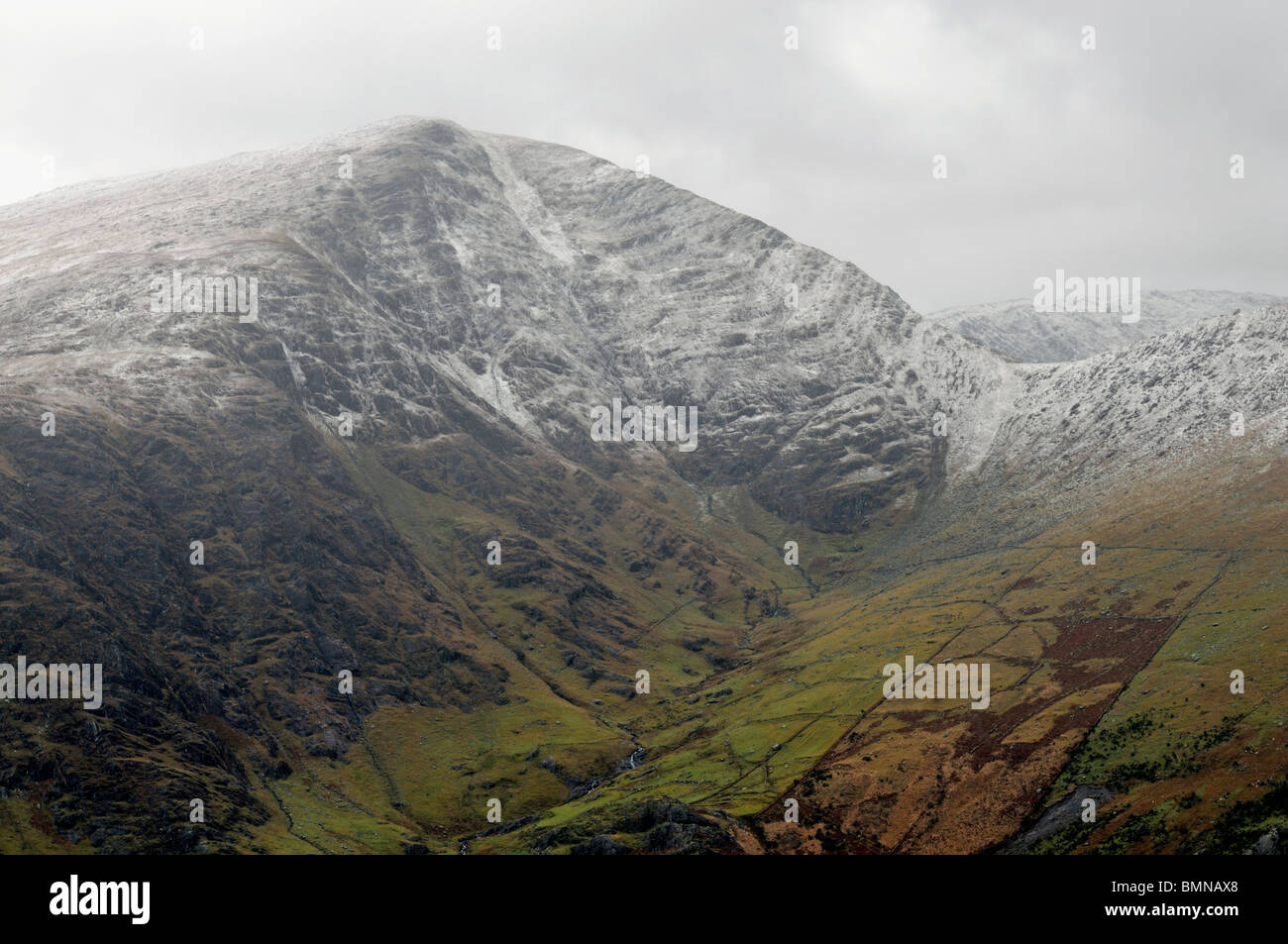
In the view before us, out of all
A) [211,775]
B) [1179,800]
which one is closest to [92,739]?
[211,775]
